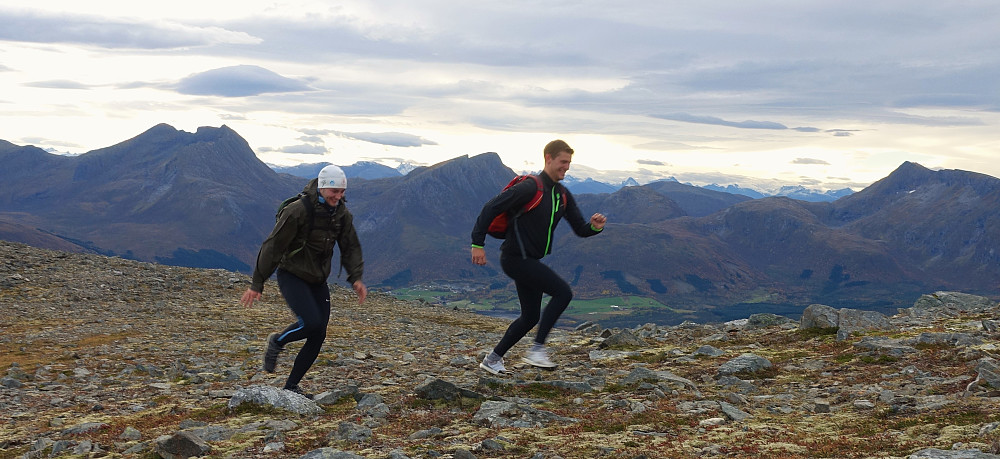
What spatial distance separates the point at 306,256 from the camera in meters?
12.0

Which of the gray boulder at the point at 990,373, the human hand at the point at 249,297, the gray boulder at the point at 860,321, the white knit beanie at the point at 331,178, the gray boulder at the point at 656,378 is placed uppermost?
the white knit beanie at the point at 331,178

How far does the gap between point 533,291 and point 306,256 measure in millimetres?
4153

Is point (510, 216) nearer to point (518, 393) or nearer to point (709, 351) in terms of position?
point (518, 393)

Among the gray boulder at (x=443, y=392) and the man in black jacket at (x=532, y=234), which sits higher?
the man in black jacket at (x=532, y=234)

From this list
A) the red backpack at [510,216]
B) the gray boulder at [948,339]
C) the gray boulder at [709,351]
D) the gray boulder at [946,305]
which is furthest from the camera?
the gray boulder at [946,305]

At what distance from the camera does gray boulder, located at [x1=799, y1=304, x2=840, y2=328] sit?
67.3ft

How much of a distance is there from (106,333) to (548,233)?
16.4 meters

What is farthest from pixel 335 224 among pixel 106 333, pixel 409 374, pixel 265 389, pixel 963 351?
pixel 106 333

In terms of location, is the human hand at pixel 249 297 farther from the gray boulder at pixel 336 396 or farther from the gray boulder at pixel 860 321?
the gray boulder at pixel 860 321

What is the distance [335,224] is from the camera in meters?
12.2

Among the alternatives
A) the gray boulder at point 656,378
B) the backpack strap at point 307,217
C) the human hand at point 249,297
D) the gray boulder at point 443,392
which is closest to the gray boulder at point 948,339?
the gray boulder at point 656,378

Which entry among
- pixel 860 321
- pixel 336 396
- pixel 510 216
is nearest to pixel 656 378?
pixel 510 216

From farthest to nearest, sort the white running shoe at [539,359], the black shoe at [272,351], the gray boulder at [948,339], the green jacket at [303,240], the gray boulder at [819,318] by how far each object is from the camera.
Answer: the gray boulder at [819,318]
the gray boulder at [948,339]
the white running shoe at [539,359]
the black shoe at [272,351]
the green jacket at [303,240]

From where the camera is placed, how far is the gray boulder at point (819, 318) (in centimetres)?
2050
